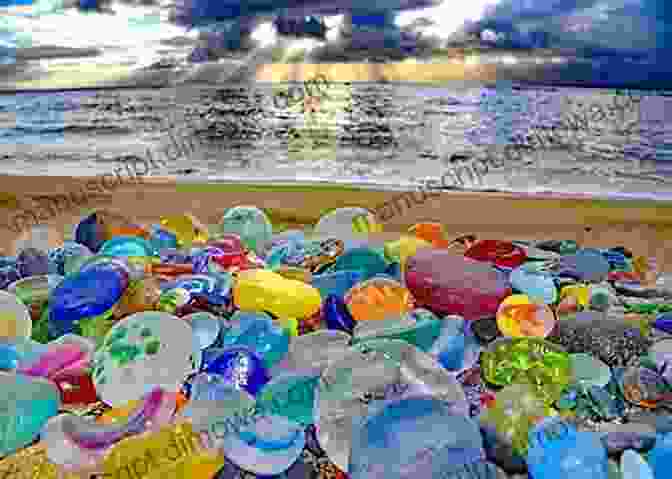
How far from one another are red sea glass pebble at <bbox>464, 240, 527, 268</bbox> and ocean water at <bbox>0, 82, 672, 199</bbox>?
342 centimetres

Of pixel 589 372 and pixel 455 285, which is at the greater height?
→ pixel 455 285

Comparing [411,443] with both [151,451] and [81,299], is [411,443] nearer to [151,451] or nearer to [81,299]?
[151,451]

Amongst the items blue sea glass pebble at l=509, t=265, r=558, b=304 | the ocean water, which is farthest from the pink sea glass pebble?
the ocean water

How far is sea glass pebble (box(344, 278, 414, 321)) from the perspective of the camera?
1549 millimetres

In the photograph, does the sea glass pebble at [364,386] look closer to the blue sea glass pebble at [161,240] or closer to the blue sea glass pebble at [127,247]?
the blue sea glass pebble at [127,247]

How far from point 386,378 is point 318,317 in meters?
0.49

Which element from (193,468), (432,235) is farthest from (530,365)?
(432,235)

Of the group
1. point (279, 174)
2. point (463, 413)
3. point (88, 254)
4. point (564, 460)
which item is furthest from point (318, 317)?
point (279, 174)

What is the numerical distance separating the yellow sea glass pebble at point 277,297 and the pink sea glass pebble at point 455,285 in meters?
0.25

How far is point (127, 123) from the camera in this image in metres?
9.40

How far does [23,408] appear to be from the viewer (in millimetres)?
1190

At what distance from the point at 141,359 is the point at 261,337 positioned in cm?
25

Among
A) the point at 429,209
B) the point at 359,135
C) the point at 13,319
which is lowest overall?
the point at 429,209

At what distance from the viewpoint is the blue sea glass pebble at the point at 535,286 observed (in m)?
1.67
